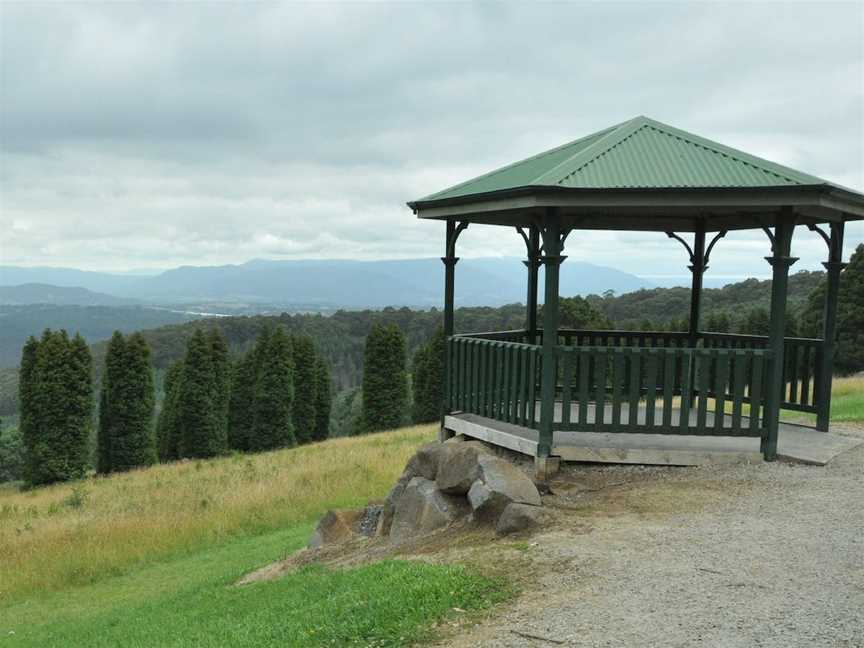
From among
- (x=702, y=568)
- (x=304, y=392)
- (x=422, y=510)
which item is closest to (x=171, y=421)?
(x=304, y=392)

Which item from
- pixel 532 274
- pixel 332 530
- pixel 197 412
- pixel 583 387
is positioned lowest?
pixel 197 412

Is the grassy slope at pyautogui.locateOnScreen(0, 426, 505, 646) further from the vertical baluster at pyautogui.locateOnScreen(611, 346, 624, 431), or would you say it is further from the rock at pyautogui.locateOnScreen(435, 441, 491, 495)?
the vertical baluster at pyautogui.locateOnScreen(611, 346, 624, 431)

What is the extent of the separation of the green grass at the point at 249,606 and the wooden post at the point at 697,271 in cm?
695

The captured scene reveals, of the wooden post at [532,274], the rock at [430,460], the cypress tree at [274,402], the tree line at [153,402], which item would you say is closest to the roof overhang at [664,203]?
the wooden post at [532,274]

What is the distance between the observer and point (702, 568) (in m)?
5.51

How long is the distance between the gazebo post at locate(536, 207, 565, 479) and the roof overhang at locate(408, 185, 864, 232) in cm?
26

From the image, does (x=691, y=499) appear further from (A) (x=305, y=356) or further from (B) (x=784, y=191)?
(A) (x=305, y=356)

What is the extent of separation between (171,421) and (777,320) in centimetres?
4770

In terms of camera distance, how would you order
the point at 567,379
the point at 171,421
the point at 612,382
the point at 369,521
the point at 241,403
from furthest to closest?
the point at 241,403, the point at 171,421, the point at 369,521, the point at 612,382, the point at 567,379

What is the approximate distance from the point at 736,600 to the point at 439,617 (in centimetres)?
197

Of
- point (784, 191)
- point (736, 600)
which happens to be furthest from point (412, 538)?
point (784, 191)

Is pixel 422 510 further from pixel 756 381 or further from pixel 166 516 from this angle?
pixel 166 516

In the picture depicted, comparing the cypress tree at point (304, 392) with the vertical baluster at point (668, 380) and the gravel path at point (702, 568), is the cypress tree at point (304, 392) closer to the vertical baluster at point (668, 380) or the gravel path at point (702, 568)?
the vertical baluster at point (668, 380)

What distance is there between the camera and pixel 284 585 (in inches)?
278
